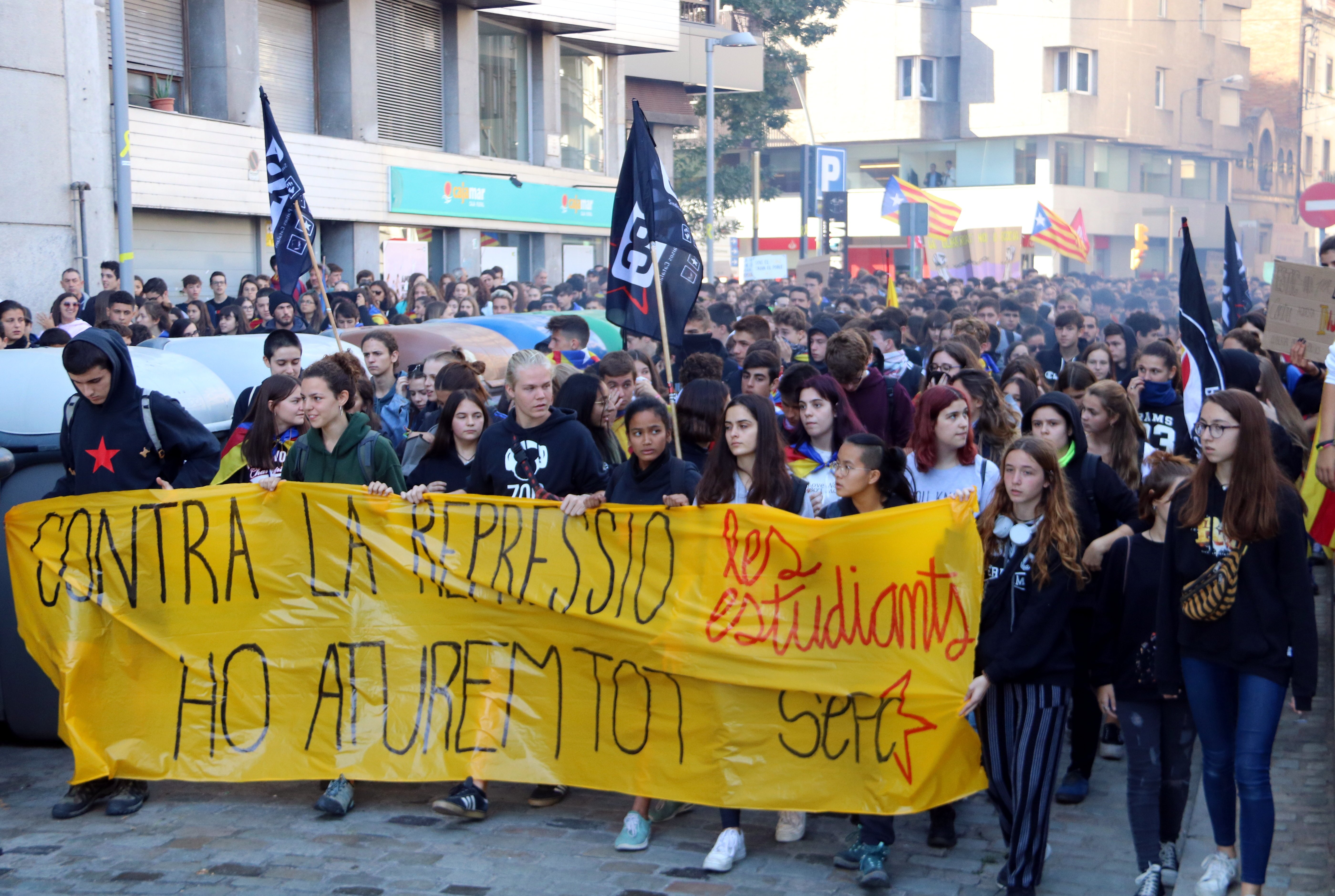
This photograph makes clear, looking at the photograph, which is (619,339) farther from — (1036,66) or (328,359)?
(1036,66)

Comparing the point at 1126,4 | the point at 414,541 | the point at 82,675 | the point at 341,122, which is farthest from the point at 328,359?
the point at 1126,4

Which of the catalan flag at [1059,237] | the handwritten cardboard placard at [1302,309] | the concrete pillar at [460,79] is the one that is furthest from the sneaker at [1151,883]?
the catalan flag at [1059,237]

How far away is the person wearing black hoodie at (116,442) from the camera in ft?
19.7

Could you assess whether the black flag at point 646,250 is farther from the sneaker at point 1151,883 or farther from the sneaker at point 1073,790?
the sneaker at point 1151,883

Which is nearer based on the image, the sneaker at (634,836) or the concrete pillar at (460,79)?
the sneaker at (634,836)

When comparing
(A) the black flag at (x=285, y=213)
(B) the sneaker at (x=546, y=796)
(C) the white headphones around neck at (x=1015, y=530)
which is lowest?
(B) the sneaker at (x=546, y=796)

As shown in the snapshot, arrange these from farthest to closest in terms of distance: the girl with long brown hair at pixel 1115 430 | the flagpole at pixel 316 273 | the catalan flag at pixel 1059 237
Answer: the catalan flag at pixel 1059 237 < the flagpole at pixel 316 273 < the girl with long brown hair at pixel 1115 430

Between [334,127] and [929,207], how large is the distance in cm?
1326

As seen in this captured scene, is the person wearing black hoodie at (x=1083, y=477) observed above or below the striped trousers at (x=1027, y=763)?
above

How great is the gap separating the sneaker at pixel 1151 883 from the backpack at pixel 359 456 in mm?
3426

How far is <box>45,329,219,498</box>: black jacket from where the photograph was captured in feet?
20.3

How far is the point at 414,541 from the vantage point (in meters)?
5.94

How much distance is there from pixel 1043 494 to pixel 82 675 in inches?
159

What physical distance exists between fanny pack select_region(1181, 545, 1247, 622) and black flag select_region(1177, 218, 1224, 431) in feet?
7.30
